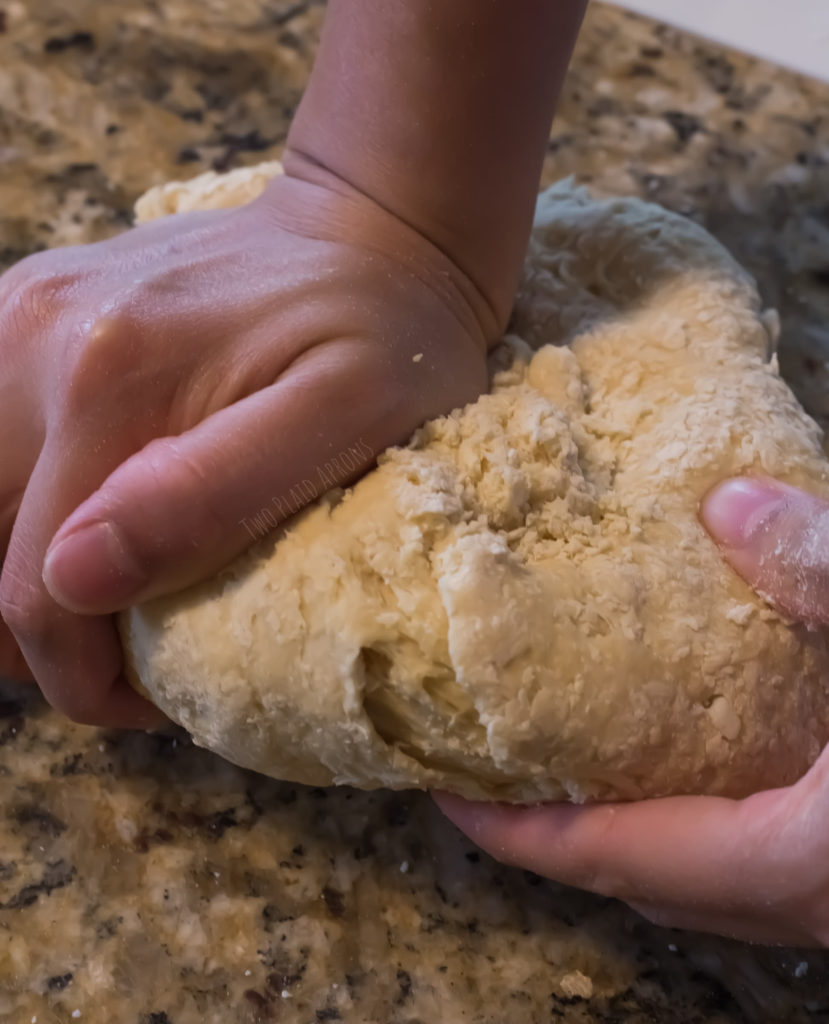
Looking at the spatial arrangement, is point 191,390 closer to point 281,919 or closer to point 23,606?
point 23,606

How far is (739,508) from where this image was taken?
2.58 ft

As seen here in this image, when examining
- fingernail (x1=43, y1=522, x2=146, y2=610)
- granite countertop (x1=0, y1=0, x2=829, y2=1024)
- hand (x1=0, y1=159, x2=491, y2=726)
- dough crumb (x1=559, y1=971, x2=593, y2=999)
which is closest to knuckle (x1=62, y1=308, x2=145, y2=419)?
hand (x1=0, y1=159, x2=491, y2=726)

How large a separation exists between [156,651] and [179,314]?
0.93 feet

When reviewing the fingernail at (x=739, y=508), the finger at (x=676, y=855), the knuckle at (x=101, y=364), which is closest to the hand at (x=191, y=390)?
the knuckle at (x=101, y=364)

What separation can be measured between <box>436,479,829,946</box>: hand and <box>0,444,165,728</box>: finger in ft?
1.20

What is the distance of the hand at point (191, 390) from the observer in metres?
0.69

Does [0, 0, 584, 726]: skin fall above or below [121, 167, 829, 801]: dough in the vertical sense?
above

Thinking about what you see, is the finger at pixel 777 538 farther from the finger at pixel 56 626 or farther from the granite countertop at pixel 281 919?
the finger at pixel 56 626

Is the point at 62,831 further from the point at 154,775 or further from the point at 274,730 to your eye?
the point at 274,730

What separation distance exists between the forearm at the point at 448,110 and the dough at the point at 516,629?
0.18 meters

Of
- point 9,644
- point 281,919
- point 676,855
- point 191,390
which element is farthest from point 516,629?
point 9,644

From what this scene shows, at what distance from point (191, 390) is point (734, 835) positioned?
555 millimetres

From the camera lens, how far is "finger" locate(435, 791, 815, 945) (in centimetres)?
69

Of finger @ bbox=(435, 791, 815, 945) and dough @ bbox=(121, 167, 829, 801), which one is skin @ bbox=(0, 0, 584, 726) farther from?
finger @ bbox=(435, 791, 815, 945)
